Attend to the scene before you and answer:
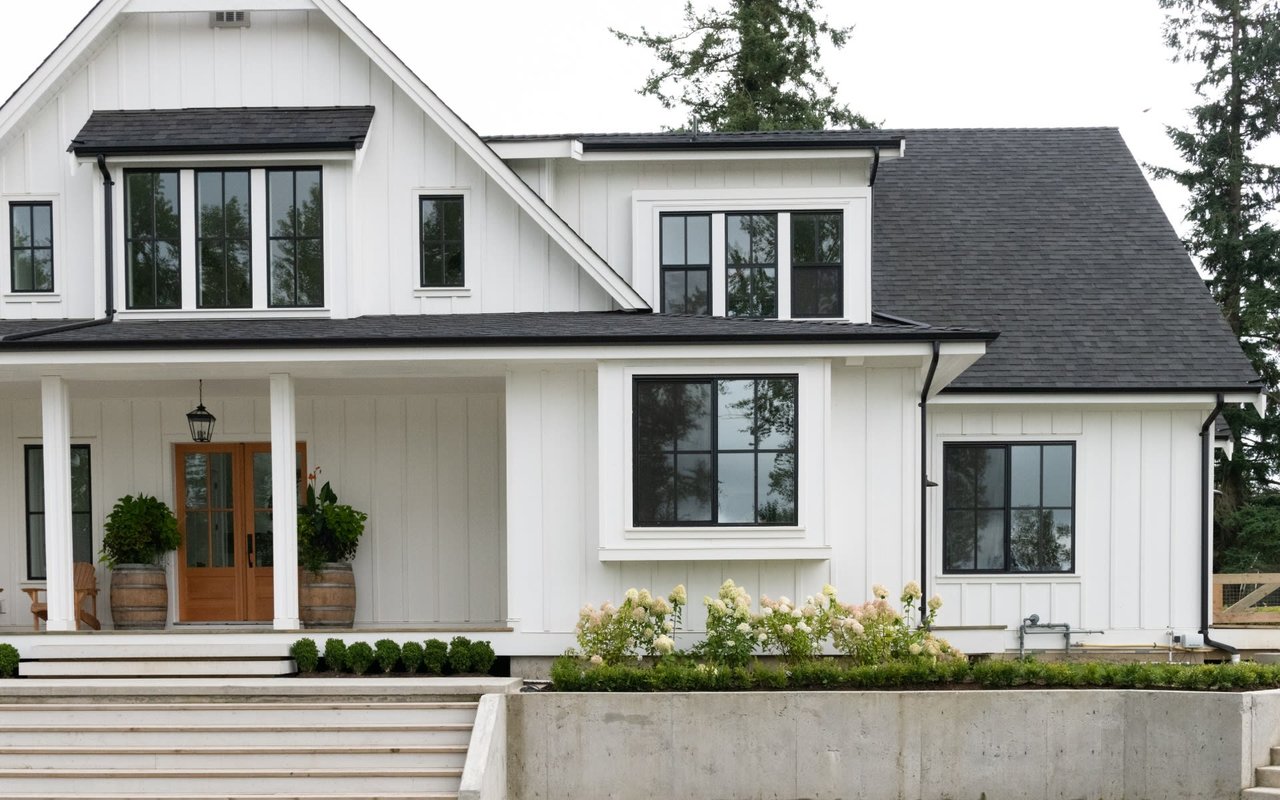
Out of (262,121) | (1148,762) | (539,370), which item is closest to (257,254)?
(262,121)

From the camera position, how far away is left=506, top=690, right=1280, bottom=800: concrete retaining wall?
11.6 meters

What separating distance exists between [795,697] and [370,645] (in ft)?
13.8

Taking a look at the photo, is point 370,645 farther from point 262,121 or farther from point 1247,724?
point 1247,724

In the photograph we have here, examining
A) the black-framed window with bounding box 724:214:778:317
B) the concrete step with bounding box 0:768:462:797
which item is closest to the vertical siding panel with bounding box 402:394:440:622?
the black-framed window with bounding box 724:214:778:317

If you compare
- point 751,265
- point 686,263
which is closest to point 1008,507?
point 751,265

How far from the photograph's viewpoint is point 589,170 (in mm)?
16156

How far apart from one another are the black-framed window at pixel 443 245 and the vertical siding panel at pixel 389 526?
5.83 ft

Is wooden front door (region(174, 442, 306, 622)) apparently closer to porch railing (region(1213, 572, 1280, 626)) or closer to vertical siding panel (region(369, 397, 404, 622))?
vertical siding panel (region(369, 397, 404, 622))

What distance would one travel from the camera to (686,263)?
16.0 metres

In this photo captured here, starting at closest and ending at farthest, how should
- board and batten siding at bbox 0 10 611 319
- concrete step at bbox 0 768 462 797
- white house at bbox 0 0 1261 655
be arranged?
1. concrete step at bbox 0 768 462 797
2. white house at bbox 0 0 1261 655
3. board and batten siding at bbox 0 10 611 319

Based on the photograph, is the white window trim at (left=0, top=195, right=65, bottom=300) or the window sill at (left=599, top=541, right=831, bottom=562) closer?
the window sill at (left=599, top=541, right=831, bottom=562)

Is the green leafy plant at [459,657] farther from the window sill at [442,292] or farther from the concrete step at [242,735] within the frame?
the window sill at [442,292]

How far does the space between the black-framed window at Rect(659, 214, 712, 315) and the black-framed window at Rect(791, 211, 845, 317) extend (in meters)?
1.00

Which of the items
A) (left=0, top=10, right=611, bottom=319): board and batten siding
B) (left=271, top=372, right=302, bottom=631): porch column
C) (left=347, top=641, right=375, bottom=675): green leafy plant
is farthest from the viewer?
(left=0, top=10, right=611, bottom=319): board and batten siding
